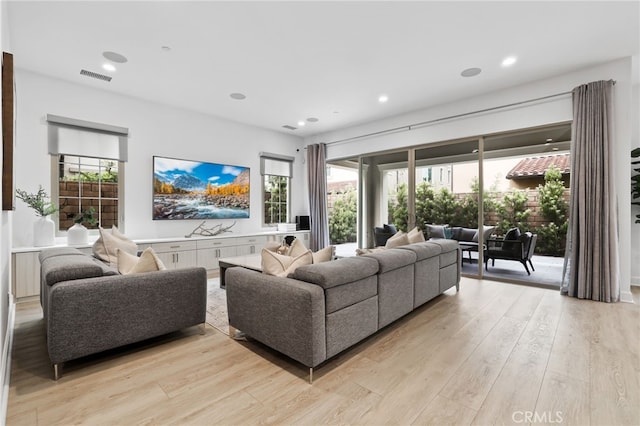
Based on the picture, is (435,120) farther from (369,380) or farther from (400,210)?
(369,380)

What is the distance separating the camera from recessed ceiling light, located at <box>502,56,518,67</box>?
11.3ft

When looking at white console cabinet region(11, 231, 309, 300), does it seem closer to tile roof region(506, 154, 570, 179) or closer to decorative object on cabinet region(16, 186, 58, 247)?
decorative object on cabinet region(16, 186, 58, 247)

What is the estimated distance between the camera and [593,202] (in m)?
3.57

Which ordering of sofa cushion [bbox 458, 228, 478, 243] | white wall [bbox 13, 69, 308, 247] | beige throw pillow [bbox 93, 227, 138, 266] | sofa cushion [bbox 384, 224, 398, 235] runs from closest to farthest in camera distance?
beige throw pillow [bbox 93, 227, 138, 266] < white wall [bbox 13, 69, 308, 247] < sofa cushion [bbox 458, 228, 478, 243] < sofa cushion [bbox 384, 224, 398, 235]

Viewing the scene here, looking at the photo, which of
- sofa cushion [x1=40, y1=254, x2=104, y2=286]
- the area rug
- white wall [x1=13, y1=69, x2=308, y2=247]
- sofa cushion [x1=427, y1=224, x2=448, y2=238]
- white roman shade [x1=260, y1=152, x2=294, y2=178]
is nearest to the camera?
sofa cushion [x1=40, y1=254, x2=104, y2=286]

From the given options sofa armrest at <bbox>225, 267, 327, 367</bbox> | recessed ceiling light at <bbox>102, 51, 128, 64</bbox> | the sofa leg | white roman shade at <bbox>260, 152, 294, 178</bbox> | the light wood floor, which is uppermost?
recessed ceiling light at <bbox>102, 51, 128, 64</bbox>

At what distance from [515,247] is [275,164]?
15.7 ft

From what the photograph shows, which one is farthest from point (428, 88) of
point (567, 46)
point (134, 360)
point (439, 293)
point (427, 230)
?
point (134, 360)

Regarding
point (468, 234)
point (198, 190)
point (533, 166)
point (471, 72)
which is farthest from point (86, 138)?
point (533, 166)

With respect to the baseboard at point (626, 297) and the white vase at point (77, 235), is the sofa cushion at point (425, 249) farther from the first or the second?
the white vase at point (77, 235)

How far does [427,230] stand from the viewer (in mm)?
5285

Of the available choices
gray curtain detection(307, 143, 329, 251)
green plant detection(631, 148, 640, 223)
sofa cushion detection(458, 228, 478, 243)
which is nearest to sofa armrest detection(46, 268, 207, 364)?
gray curtain detection(307, 143, 329, 251)

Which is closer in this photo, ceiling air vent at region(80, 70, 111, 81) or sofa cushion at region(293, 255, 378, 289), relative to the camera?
sofa cushion at region(293, 255, 378, 289)

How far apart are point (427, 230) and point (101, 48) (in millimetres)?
5161
